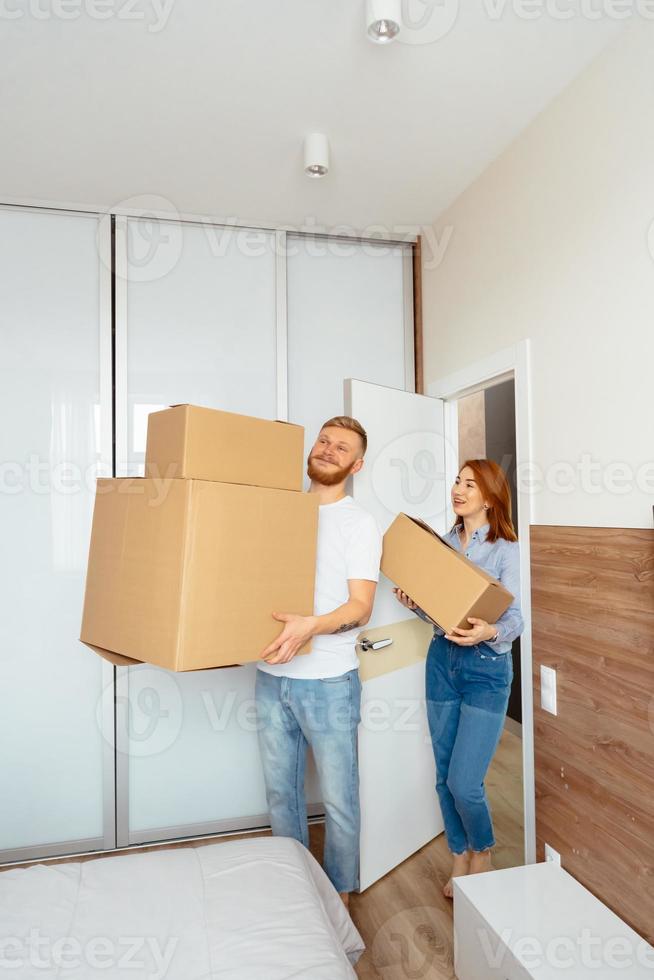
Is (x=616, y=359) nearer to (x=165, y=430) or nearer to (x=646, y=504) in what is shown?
(x=646, y=504)

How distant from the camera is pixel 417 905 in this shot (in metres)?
2.13

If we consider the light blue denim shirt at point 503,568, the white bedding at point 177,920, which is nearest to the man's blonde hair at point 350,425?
the light blue denim shirt at point 503,568

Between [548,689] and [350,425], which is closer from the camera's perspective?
[548,689]

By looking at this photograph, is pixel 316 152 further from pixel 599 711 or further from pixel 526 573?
pixel 599 711

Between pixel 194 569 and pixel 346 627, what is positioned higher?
pixel 194 569

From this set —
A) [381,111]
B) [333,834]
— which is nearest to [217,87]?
[381,111]

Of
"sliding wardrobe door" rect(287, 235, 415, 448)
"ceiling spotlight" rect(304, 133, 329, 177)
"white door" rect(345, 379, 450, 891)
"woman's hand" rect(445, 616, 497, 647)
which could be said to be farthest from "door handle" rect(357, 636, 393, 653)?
"ceiling spotlight" rect(304, 133, 329, 177)

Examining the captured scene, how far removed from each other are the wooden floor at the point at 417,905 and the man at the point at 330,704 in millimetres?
145

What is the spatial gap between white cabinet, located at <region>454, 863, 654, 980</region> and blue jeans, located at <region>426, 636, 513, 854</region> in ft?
0.94

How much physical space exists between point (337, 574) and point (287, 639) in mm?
437

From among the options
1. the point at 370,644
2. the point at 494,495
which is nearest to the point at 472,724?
the point at 370,644

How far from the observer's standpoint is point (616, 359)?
1636mm

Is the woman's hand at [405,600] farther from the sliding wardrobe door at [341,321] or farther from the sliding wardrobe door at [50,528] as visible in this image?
the sliding wardrobe door at [50,528]

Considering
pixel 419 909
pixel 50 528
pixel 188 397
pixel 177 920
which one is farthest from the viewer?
pixel 188 397
